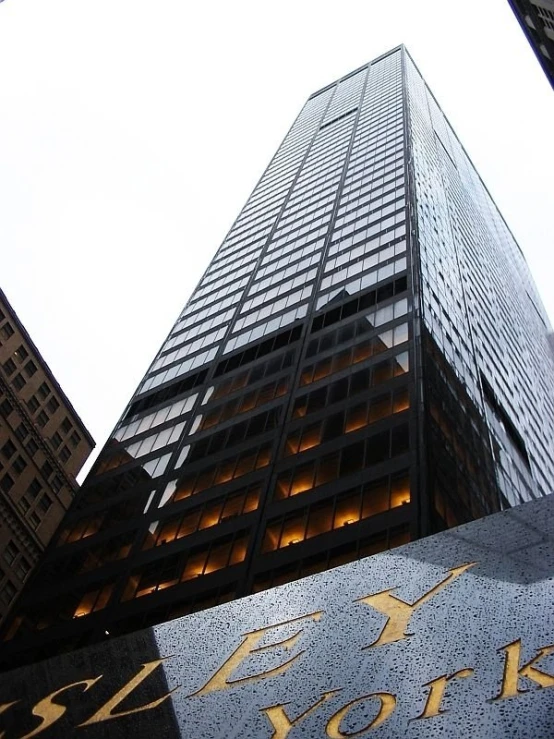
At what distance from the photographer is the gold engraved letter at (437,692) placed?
24.9 feet

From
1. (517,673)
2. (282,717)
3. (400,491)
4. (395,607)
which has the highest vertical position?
(282,717)

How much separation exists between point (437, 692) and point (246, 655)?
2.72 m

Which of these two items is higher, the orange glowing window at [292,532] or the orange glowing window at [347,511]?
the orange glowing window at [292,532]

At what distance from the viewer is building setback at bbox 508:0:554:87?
48.1 meters

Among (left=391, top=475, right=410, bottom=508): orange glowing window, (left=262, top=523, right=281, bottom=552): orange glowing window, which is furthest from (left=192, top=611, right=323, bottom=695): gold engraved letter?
(left=262, top=523, right=281, bottom=552): orange glowing window

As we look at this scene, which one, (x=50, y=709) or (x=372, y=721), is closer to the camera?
(x=372, y=721)

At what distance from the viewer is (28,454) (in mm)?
74938

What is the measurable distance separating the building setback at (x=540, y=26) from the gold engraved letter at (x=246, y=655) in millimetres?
46182

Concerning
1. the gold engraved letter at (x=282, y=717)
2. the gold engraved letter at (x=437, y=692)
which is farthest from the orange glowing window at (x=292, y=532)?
the gold engraved letter at (x=437, y=692)

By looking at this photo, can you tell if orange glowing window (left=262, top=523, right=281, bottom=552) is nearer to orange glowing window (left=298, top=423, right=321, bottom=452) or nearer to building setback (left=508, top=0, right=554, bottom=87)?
orange glowing window (left=298, top=423, right=321, bottom=452)

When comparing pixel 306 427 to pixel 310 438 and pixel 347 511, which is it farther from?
pixel 347 511

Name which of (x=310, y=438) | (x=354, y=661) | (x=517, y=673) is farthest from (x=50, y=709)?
(x=310, y=438)

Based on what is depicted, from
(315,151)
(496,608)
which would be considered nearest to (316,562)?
(496,608)

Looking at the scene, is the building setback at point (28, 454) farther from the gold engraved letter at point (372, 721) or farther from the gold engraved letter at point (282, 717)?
the gold engraved letter at point (372, 721)
